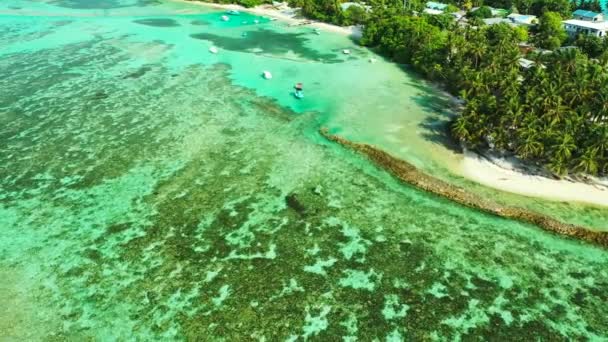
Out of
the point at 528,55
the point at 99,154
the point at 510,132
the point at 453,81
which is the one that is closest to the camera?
the point at 510,132

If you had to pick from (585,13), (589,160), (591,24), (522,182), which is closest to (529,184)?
(522,182)

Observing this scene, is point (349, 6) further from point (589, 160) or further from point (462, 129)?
point (589, 160)

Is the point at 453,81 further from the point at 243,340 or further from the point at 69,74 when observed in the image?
the point at 69,74

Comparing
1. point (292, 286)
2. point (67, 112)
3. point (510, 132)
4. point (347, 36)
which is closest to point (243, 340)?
point (292, 286)

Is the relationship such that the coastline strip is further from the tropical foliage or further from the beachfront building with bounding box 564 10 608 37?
the beachfront building with bounding box 564 10 608 37

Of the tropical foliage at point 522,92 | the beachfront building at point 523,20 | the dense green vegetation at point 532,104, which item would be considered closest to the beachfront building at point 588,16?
the beachfront building at point 523,20

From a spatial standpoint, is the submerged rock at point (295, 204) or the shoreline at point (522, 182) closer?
the submerged rock at point (295, 204)

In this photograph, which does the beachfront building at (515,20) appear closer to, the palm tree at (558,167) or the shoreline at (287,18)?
the shoreline at (287,18)
